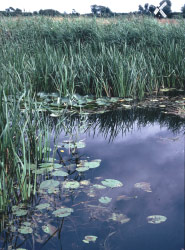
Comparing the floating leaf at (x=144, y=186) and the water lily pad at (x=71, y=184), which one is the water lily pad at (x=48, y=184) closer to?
the water lily pad at (x=71, y=184)

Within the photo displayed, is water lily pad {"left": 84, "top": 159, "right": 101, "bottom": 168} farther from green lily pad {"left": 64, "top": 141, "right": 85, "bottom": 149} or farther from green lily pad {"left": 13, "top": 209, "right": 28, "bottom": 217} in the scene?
green lily pad {"left": 13, "top": 209, "right": 28, "bottom": 217}

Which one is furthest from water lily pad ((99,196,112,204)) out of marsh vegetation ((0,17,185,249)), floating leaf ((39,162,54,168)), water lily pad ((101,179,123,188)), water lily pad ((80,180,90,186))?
floating leaf ((39,162,54,168))

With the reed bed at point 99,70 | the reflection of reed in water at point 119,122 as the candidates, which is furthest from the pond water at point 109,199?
the reed bed at point 99,70

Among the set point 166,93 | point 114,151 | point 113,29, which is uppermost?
point 113,29

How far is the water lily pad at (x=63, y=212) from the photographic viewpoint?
73.7 inches

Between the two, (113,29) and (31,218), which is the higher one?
(113,29)

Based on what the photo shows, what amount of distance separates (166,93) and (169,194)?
2.91 m

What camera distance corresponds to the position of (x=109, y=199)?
201 centimetres

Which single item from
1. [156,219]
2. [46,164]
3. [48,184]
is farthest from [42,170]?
[156,219]

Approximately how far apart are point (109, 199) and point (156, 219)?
13.2 inches

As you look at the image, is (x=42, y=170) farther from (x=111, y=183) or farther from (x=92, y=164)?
(x=111, y=183)

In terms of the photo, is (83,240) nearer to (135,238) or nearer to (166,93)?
(135,238)

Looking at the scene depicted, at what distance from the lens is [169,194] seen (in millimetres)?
2129

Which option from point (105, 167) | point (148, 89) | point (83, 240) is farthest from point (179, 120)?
point (83, 240)
